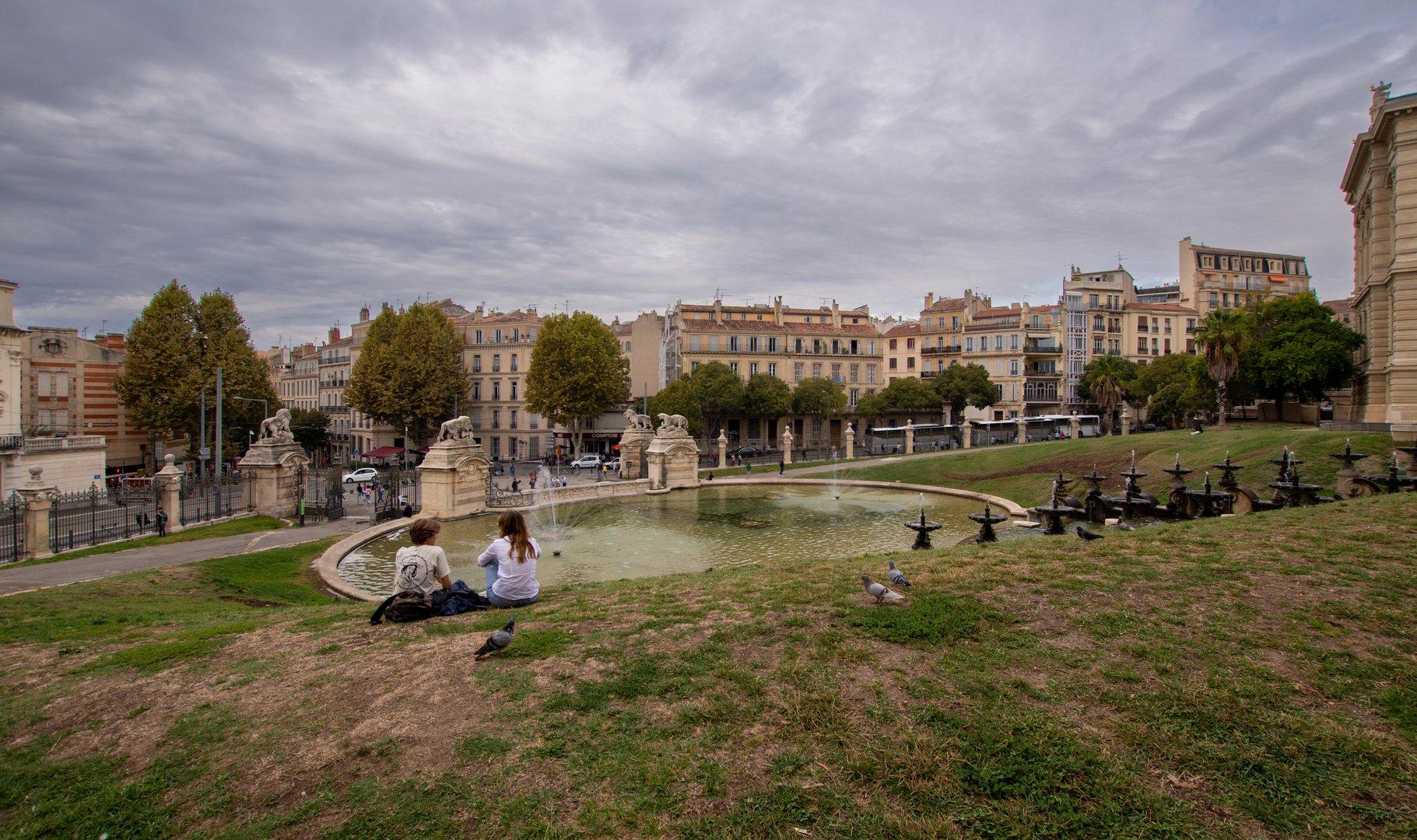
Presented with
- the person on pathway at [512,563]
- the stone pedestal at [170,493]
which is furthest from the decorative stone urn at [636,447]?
the person on pathway at [512,563]

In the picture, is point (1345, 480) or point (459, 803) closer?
point (459, 803)

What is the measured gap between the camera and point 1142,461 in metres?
28.8

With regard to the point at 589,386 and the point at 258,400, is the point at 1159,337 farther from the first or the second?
the point at 258,400

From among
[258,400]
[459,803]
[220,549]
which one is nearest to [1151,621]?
[459,803]

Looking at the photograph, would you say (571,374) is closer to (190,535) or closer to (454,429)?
(454,429)

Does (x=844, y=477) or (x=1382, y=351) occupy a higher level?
(x=1382, y=351)

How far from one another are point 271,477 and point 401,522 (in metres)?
5.87

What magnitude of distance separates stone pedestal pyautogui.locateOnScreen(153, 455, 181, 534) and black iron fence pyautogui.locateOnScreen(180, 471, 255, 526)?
0.58m

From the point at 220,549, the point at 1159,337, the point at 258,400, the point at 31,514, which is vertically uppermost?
the point at 1159,337

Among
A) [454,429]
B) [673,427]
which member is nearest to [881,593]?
[454,429]

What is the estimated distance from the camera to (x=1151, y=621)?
6.96 m

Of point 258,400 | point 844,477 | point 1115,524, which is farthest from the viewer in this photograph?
point 258,400

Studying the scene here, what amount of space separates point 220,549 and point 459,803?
17.2m

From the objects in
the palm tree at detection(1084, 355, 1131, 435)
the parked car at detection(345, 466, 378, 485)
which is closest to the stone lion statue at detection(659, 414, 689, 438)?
the parked car at detection(345, 466, 378, 485)
